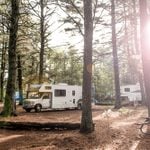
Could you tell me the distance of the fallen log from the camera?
14062mm

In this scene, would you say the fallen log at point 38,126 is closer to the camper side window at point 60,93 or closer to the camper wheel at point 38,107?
the camper wheel at point 38,107

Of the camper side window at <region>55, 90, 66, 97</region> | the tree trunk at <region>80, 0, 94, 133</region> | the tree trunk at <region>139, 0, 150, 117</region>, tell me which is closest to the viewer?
the tree trunk at <region>80, 0, 94, 133</region>

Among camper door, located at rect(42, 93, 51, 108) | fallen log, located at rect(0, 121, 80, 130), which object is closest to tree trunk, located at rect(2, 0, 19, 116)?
fallen log, located at rect(0, 121, 80, 130)

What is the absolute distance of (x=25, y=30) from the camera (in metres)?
23.6

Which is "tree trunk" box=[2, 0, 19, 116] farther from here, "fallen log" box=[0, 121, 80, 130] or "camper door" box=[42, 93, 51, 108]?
"camper door" box=[42, 93, 51, 108]

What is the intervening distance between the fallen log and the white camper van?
12350mm

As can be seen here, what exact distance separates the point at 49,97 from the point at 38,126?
14298 mm

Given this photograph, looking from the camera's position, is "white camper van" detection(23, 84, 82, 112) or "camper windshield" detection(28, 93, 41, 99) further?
"camper windshield" detection(28, 93, 41, 99)

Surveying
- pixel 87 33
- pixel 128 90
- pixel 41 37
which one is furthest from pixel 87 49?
pixel 128 90

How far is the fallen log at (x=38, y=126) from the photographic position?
46.1ft

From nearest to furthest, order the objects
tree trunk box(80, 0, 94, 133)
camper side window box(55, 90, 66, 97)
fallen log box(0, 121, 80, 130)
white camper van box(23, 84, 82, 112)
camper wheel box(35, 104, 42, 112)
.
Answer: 1. tree trunk box(80, 0, 94, 133)
2. fallen log box(0, 121, 80, 130)
3. camper wheel box(35, 104, 42, 112)
4. white camper van box(23, 84, 82, 112)
5. camper side window box(55, 90, 66, 97)

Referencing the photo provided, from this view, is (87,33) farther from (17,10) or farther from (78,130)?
(17,10)

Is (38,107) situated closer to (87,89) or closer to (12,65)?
A: (12,65)

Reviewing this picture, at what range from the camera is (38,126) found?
1469cm
